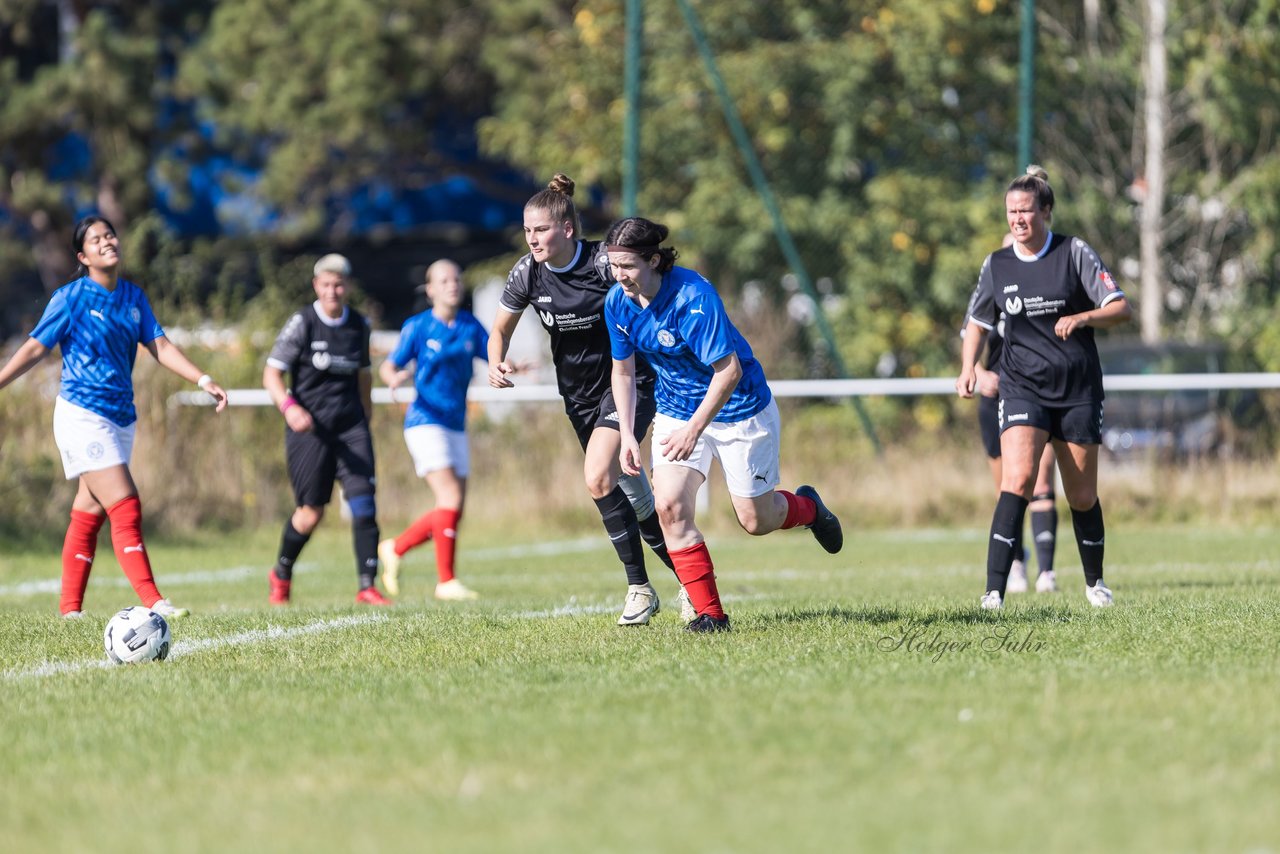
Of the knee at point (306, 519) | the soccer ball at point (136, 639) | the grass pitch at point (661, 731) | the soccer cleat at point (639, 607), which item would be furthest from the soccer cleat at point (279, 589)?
the soccer ball at point (136, 639)

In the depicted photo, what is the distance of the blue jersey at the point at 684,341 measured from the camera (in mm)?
6859

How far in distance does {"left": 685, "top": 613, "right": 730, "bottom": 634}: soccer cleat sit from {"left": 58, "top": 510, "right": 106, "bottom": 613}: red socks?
3.69 m

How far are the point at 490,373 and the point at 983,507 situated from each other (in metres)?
9.50

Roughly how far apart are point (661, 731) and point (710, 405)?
6.62ft

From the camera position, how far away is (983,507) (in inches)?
663

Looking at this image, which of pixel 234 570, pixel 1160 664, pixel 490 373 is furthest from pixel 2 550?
pixel 1160 664

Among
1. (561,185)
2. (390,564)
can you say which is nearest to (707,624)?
(561,185)

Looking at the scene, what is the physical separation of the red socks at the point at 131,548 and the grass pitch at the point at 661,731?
0.30 meters

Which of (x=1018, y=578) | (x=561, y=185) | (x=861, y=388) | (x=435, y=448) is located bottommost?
(x=1018, y=578)

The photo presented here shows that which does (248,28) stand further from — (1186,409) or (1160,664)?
(1160,664)

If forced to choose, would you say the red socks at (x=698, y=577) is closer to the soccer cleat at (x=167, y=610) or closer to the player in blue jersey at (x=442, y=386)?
the soccer cleat at (x=167, y=610)

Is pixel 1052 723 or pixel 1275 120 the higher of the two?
pixel 1275 120

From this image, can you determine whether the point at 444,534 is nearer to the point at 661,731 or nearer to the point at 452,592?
the point at 452,592

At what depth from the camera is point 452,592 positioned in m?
11.0
